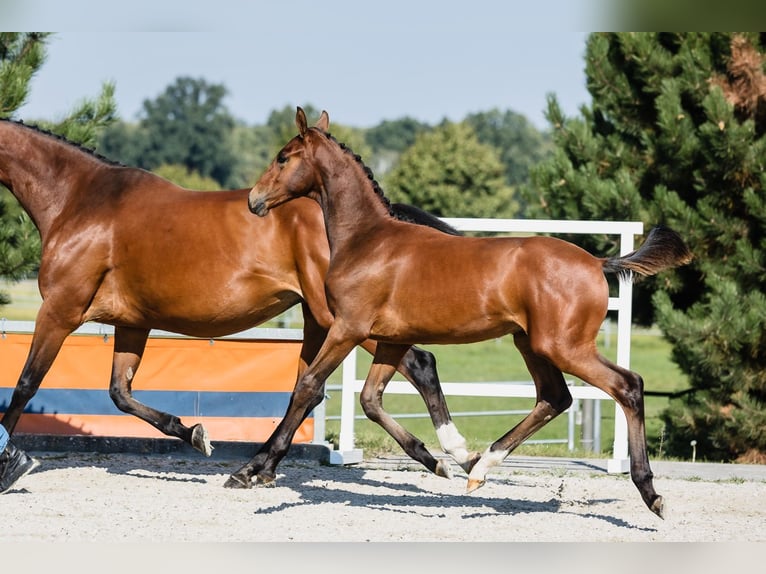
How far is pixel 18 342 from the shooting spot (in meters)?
8.39

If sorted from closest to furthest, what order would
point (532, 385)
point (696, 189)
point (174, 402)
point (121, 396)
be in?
point (121, 396), point (532, 385), point (174, 402), point (696, 189)

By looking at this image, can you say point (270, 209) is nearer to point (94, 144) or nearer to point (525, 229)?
point (525, 229)

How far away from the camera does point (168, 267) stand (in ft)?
22.3

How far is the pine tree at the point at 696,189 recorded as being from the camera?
32.7 feet

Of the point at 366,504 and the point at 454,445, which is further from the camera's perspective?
the point at 366,504

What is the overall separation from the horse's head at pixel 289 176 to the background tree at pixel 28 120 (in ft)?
12.5

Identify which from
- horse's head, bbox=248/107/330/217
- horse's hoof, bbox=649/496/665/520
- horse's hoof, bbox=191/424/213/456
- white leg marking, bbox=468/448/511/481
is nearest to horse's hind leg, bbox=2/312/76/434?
horse's hoof, bbox=191/424/213/456

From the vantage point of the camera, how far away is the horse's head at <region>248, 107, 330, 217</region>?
6191 mm

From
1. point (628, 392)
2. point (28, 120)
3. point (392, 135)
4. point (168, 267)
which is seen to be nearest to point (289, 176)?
point (168, 267)

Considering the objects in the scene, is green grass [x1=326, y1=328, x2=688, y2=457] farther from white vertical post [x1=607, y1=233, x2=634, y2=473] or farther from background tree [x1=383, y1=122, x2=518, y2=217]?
background tree [x1=383, y1=122, x2=518, y2=217]

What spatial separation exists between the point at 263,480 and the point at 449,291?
2072 millimetres

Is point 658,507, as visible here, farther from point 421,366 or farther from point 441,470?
point 421,366

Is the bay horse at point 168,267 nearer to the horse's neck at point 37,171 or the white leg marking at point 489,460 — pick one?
the horse's neck at point 37,171

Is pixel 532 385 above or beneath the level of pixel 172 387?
above
